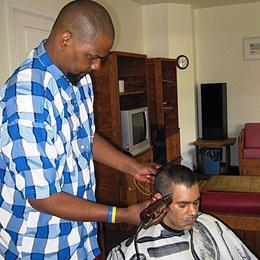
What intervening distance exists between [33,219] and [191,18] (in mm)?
5001

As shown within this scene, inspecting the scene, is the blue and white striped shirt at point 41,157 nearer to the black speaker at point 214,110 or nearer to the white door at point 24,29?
the white door at point 24,29

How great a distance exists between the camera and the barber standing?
96 centimetres

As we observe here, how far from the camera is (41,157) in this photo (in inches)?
37.5

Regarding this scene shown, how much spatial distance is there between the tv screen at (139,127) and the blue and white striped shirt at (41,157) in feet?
8.49

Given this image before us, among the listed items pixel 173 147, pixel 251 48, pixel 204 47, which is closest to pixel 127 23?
pixel 204 47

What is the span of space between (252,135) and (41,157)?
15.8 ft

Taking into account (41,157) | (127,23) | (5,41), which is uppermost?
(127,23)

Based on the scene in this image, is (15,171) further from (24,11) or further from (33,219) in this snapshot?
(24,11)

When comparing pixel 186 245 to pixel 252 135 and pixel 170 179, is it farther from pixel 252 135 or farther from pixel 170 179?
pixel 252 135

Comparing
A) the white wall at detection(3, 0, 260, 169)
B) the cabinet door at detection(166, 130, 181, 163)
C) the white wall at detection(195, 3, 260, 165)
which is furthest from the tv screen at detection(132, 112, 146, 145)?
the white wall at detection(195, 3, 260, 165)

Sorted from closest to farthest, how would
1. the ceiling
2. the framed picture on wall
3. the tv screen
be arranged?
the tv screen → the ceiling → the framed picture on wall

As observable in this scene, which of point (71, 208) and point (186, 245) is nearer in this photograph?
point (71, 208)

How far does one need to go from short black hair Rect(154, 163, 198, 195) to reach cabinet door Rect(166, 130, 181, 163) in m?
3.34

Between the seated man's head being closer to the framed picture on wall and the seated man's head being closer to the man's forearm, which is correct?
the man's forearm
